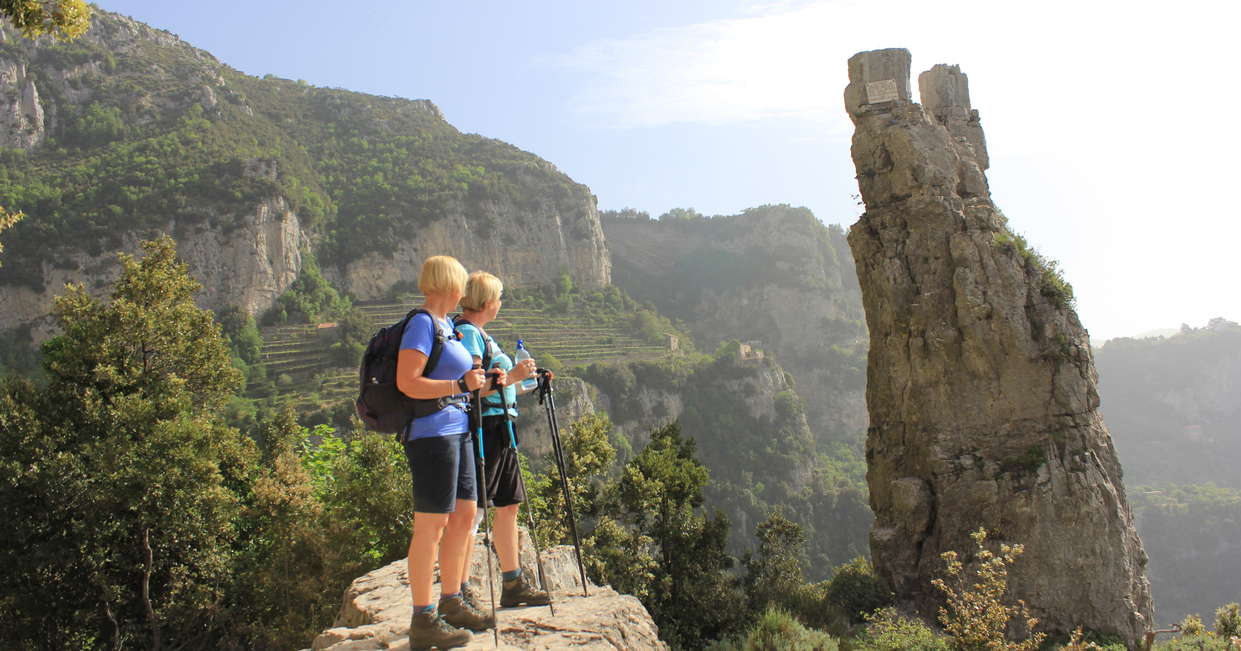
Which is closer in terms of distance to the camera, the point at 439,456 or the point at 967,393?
the point at 439,456

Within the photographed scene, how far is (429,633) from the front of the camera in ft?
13.1

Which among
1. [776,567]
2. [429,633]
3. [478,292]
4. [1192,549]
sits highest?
[478,292]

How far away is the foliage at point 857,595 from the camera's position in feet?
60.6

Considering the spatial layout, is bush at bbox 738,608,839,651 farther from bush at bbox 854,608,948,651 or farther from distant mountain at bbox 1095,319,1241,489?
distant mountain at bbox 1095,319,1241,489

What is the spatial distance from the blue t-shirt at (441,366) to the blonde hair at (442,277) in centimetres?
18

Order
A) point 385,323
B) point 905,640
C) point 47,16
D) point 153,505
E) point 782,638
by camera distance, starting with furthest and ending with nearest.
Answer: point 385,323, point 782,638, point 905,640, point 153,505, point 47,16

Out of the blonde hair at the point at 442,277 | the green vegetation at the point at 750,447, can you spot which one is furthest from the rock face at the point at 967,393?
the green vegetation at the point at 750,447

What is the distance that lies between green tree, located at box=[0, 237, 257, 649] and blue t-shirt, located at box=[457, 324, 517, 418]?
302 inches

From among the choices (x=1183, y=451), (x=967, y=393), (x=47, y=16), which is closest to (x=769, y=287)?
(x=1183, y=451)

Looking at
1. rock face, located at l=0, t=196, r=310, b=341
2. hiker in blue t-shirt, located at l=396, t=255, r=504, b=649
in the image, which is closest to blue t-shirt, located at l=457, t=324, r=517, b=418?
hiker in blue t-shirt, located at l=396, t=255, r=504, b=649

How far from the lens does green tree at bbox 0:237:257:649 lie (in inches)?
391

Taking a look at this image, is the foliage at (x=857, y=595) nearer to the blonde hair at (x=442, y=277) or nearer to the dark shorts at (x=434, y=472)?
the dark shorts at (x=434, y=472)

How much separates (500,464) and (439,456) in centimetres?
79

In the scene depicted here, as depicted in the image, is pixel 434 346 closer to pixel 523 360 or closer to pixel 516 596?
pixel 523 360
